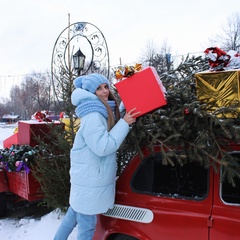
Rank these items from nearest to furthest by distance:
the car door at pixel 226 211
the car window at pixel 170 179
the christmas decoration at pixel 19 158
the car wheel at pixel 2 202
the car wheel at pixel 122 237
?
the car door at pixel 226 211, the car window at pixel 170 179, the car wheel at pixel 122 237, the christmas decoration at pixel 19 158, the car wheel at pixel 2 202

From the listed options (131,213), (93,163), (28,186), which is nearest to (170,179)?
(131,213)

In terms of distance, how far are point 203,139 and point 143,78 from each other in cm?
67

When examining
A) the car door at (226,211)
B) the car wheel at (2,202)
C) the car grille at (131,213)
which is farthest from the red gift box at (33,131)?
the car door at (226,211)

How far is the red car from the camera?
2.12m

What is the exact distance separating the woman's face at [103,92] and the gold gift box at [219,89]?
79cm

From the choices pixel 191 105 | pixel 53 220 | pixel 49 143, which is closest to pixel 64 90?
pixel 49 143

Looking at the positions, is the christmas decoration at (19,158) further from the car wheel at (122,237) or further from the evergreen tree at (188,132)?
Answer: the evergreen tree at (188,132)

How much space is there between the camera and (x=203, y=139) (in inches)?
82.3

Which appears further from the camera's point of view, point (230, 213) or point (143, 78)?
point (143, 78)

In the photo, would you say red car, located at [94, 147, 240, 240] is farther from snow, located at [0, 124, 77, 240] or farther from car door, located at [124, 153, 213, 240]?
snow, located at [0, 124, 77, 240]

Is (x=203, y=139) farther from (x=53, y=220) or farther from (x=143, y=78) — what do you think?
(x=53, y=220)

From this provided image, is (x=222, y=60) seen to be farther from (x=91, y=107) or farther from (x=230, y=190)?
(x=91, y=107)

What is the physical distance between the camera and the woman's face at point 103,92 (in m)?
2.62

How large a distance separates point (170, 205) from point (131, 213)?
0.35m
